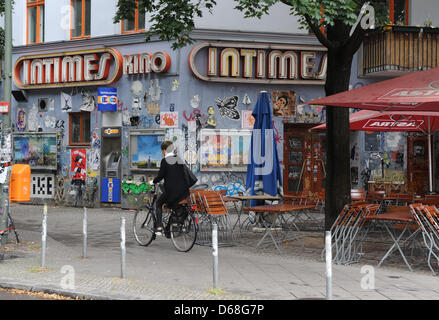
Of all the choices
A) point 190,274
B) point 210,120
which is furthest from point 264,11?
point 210,120

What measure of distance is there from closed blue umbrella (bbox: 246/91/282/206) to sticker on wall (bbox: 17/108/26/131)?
11115mm

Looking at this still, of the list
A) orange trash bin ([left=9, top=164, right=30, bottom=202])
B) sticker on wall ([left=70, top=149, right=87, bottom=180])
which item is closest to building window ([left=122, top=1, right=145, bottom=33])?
sticker on wall ([left=70, top=149, right=87, bottom=180])

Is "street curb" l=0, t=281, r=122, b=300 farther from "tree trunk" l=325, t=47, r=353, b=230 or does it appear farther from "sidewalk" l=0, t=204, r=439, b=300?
"tree trunk" l=325, t=47, r=353, b=230

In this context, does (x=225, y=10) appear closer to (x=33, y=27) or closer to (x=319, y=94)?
(x=319, y=94)

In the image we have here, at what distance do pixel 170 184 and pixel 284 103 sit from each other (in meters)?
8.77

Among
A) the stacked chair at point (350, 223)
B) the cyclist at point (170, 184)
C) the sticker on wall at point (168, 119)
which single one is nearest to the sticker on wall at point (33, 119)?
the sticker on wall at point (168, 119)

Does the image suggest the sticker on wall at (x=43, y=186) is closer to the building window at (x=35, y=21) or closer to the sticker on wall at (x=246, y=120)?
the building window at (x=35, y=21)

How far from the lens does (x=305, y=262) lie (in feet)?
33.4

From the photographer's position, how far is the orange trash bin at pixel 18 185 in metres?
11.7

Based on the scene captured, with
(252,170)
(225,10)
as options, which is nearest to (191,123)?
(225,10)

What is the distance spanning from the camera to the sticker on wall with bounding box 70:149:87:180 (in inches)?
825

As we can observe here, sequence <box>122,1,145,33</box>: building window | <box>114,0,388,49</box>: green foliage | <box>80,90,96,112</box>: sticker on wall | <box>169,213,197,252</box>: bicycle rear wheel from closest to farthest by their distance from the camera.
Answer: <box>114,0,388,49</box>: green foliage < <box>169,213,197,252</box>: bicycle rear wheel < <box>122,1,145,33</box>: building window < <box>80,90,96,112</box>: sticker on wall

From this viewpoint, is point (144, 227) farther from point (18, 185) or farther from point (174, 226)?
point (18, 185)

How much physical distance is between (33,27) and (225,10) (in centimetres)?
743
